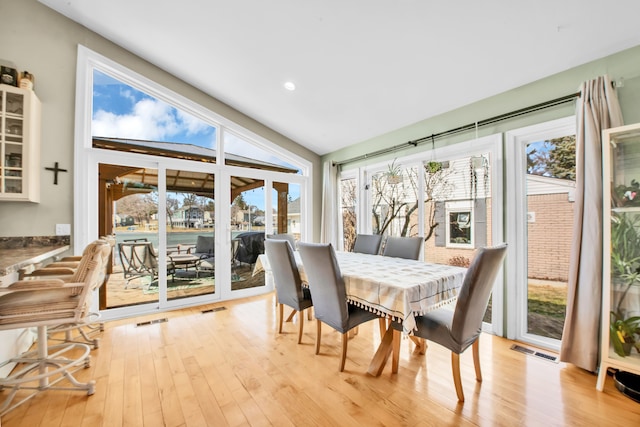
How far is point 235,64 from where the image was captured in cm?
309

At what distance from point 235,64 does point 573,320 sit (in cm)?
416

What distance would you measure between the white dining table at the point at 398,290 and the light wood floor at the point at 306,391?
35 centimetres

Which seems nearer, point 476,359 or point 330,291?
point 476,359

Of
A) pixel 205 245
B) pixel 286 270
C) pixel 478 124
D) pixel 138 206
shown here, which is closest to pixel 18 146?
pixel 138 206

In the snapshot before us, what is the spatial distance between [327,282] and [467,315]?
0.97 meters

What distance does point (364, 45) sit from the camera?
8.02ft

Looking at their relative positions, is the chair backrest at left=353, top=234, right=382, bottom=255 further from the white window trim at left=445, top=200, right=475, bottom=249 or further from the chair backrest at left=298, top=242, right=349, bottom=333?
the chair backrest at left=298, top=242, right=349, bottom=333

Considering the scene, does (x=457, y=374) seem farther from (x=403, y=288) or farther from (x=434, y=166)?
(x=434, y=166)

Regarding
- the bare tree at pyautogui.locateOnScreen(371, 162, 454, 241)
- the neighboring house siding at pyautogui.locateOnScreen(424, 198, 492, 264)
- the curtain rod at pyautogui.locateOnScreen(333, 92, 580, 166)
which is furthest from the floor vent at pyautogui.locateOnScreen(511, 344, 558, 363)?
the curtain rod at pyautogui.locateOnScreen(333, 92, 580, 166)

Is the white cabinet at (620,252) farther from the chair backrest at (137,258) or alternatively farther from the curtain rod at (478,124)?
the chair backrest at (137,258)

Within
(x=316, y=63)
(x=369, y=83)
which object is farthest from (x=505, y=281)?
(x=316, y=63)

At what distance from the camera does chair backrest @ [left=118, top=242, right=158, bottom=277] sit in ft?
11.1

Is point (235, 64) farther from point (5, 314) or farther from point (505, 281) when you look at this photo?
point (505, 281)

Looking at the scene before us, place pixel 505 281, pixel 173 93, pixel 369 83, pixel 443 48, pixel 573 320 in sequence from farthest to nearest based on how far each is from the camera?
pixel 173 93
pixel 369 83
pixel 505 281
pixel 443 48
pixel 573 320
